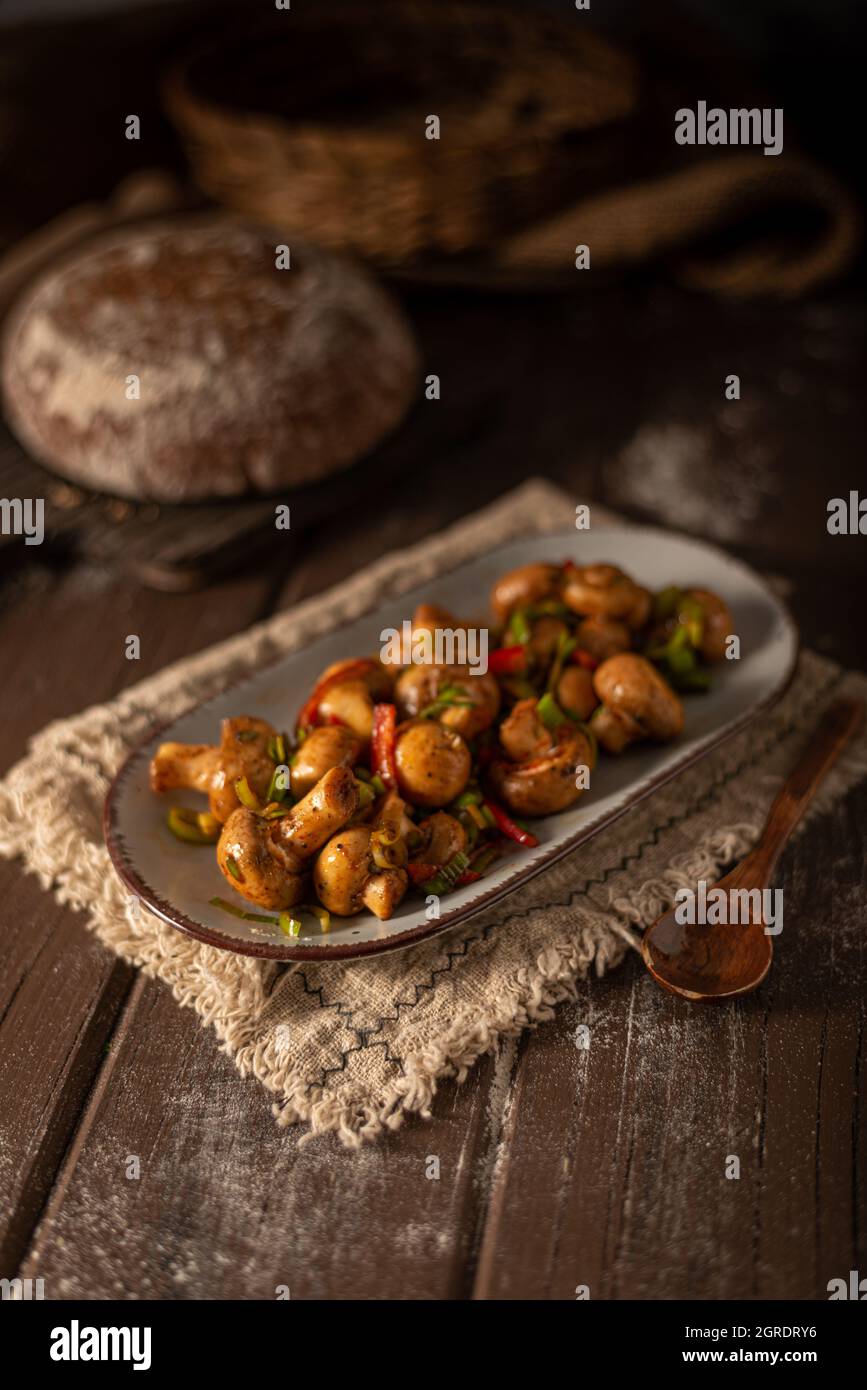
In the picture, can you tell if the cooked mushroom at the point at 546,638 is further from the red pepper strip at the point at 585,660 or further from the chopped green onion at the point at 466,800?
the chopped green onion at the point at 466,800

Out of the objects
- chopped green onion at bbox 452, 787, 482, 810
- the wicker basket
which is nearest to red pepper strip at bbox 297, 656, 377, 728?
chopped green onion at bbox 452, 787, 482, 810

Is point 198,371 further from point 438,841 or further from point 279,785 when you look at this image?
point 438,841

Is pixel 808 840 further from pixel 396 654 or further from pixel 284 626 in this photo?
pixel 284 626

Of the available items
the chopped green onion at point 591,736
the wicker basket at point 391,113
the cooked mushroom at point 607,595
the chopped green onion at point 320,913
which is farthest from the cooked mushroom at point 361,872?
the wicker basket at point 391,113

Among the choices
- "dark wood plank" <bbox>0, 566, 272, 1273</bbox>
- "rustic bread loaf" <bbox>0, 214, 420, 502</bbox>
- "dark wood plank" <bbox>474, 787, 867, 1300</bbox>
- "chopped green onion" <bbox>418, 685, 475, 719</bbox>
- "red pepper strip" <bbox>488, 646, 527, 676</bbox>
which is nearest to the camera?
"dark wood plank" <bbox>474, 787, 867, 1300</bbox>

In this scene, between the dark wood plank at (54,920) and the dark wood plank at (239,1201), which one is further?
the dark wood plank at (54,920)

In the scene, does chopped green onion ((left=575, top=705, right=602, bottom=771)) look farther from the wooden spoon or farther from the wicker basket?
the wicker basket
